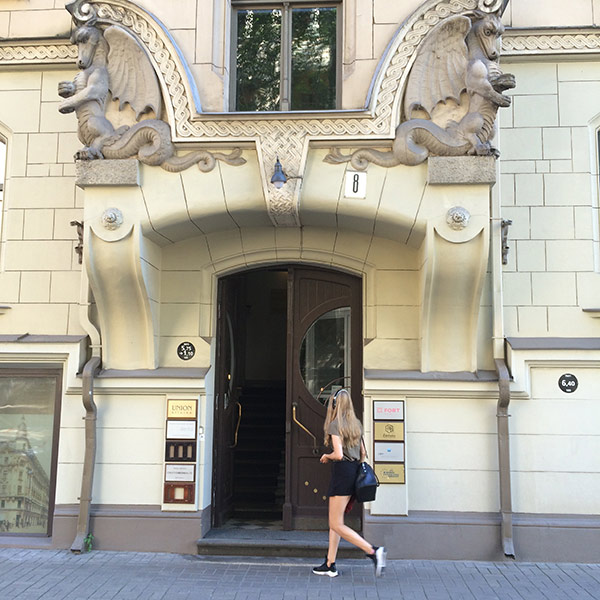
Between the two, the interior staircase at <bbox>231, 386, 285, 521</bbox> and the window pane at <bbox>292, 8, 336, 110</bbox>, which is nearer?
the window pane at <bbox>292, 8, 336, 110</bbox>

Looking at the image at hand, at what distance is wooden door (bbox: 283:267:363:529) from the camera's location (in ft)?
26.9

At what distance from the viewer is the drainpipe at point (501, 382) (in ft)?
23.3

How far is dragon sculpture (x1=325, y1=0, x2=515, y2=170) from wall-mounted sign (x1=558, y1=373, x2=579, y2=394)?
2492 millimetres

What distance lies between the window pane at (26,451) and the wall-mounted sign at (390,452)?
3.77 meters

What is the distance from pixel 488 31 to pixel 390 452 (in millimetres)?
4512

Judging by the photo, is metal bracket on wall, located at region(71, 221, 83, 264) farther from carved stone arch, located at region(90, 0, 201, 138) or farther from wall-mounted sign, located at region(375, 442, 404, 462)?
wall-mounted sign, located at region(375, 442, 404, 462)

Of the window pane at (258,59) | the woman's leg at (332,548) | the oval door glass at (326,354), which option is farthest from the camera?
the oval door glass at (326,354)

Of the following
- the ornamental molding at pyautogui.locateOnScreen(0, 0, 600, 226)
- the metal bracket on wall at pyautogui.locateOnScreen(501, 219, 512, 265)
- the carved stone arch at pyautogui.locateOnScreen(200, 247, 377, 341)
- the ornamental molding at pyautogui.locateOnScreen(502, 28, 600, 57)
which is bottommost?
the carved stone arch at pyautogui.locateOnScreen(200, 247, 377, 341)

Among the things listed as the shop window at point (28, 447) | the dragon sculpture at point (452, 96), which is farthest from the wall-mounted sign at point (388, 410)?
the shop window at point (28, 447)

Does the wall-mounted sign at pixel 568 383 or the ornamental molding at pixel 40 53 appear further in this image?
the ornamental molding at pixel 40 53

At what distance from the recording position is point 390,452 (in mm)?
7441

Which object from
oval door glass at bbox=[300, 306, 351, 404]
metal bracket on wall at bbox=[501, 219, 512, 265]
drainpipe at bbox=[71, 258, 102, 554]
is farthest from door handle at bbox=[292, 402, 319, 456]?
metal bracket on wall at bbox=[501, 219, 512, 265]

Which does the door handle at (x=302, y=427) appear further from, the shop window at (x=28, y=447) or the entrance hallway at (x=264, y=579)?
the shop window at (x=28, y=447)

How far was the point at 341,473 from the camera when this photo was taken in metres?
6.55
